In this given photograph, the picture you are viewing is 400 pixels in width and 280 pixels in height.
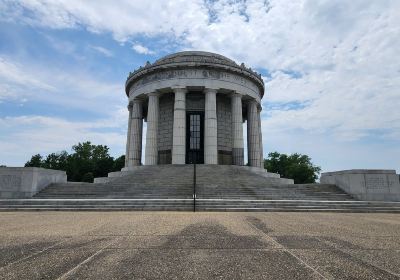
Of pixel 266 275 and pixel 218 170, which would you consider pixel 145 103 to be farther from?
pixel 266 275

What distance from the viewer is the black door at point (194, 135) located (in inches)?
1283

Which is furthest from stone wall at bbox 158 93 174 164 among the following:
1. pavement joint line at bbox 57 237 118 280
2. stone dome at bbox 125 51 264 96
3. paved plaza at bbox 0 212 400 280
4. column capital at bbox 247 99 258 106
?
pavement joint line at bbox 57 237 118 280

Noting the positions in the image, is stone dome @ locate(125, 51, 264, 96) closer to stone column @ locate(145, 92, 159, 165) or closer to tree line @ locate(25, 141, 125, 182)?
stone column @ locate(145, 92, 159, 165)

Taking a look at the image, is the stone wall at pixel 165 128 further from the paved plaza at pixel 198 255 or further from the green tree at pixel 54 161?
the green tree at pixel 54 161

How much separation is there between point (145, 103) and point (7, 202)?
22.7 meters

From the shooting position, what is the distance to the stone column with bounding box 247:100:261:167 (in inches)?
1280

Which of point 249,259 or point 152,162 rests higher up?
point 152,162

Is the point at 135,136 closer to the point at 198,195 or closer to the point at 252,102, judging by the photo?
the point at 252,102

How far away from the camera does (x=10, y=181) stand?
57.5 ft

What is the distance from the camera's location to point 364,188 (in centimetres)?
1772

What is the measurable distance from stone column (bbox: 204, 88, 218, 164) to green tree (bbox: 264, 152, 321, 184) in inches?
1372

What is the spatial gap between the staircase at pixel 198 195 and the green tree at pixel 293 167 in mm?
36008

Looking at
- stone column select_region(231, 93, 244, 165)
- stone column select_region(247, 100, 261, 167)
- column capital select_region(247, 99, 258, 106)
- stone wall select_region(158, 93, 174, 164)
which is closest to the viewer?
stone column select_region(231, 93, 244, 165)

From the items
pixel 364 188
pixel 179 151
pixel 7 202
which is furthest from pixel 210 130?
pixel 7 202
